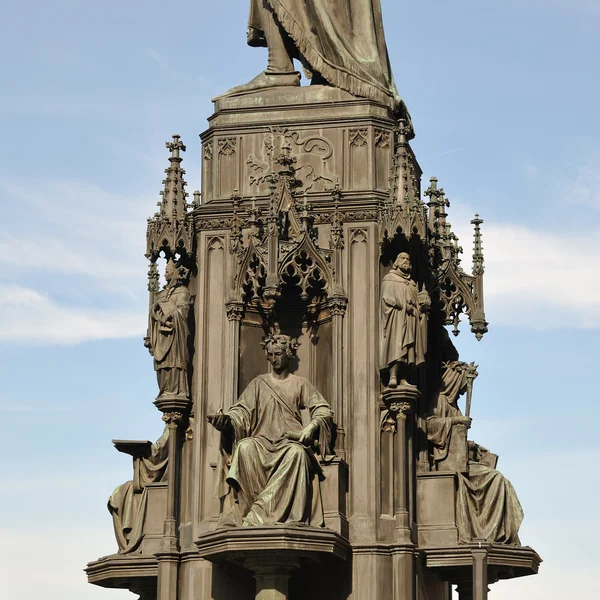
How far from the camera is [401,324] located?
2445 centimetres

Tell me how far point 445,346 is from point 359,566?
4160 mm

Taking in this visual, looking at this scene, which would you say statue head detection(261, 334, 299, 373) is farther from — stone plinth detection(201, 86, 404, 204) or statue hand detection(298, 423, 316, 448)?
stone plinth detection(201, 86, 404, 204)

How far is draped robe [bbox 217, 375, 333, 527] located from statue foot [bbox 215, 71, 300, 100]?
15.1ft

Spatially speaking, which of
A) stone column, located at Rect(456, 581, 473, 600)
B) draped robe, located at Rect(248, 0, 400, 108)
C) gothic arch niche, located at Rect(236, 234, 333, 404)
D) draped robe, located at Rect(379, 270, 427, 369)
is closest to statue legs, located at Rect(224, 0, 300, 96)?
draped robe, located at Rect(248, 0, 400, 108)

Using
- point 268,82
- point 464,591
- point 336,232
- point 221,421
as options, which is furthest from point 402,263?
point 464,591

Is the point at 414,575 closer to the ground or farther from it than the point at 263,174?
closer to the ground

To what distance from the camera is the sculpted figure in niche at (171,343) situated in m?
25.2

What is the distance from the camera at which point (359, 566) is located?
23781 millimetres

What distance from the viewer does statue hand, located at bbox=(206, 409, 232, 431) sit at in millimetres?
23812

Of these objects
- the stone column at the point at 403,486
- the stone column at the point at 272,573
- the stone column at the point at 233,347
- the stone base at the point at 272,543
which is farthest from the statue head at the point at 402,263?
the stone column at the point at 272,573

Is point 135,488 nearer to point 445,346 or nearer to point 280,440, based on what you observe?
point 280,440

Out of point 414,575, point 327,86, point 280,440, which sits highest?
point 327,86

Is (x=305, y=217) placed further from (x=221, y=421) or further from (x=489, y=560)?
(x=489, y=560)

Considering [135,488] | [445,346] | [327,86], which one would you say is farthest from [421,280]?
[135,488]
